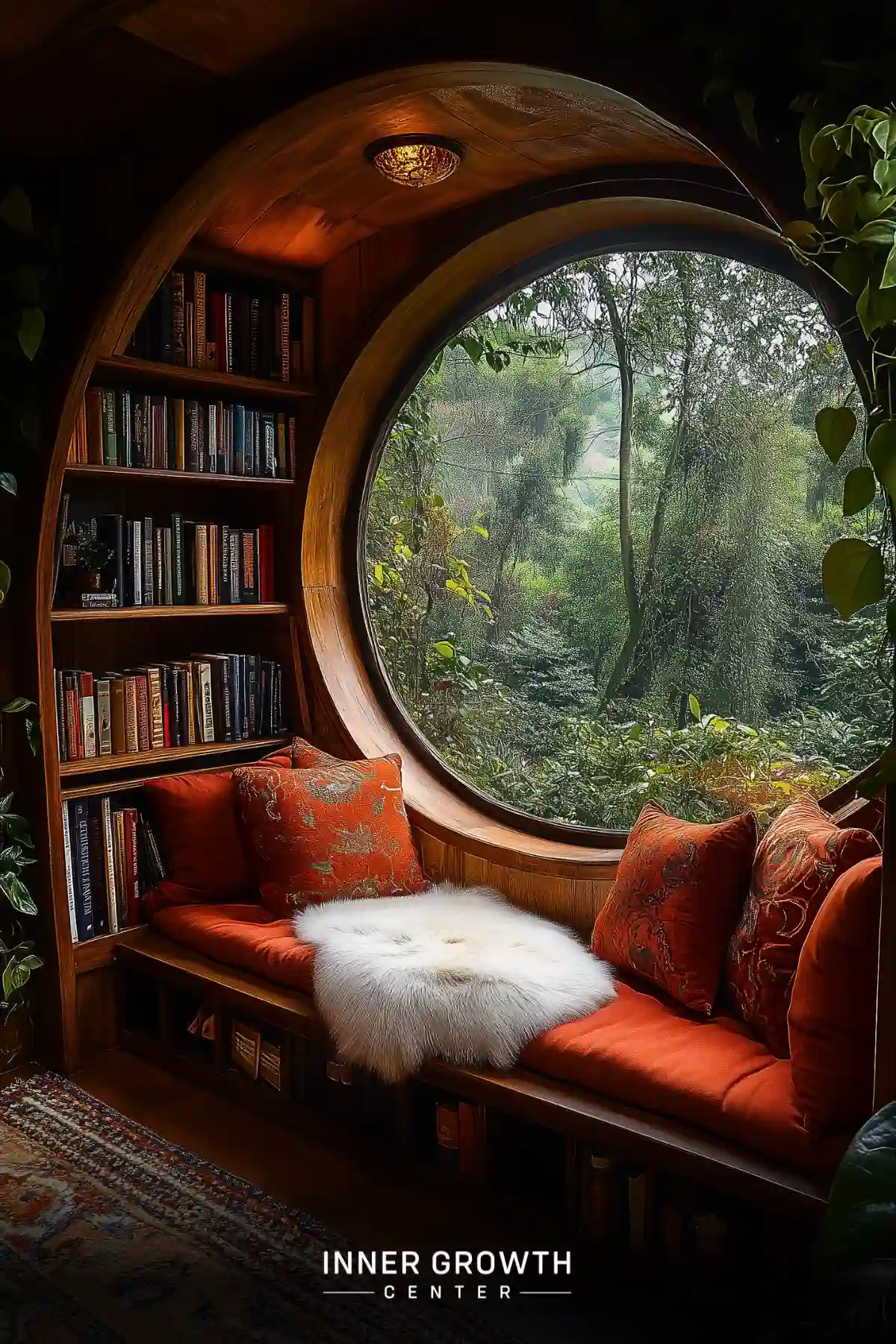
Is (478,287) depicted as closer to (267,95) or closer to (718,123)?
(267,95)

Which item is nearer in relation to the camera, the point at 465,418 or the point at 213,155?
the point at 213,155

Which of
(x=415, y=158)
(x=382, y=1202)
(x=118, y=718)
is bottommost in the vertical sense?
(x=382, y=1202)

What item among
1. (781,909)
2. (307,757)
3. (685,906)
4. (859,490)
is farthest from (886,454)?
(307,757)

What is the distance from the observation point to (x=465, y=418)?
11.1ft

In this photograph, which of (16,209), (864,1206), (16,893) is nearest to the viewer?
(864,1206)

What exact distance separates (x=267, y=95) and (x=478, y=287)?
1.04 m

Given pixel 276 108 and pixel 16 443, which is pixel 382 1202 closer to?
pixel 16 443

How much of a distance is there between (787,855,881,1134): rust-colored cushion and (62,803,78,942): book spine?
1.96m

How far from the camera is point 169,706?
3.31 meters

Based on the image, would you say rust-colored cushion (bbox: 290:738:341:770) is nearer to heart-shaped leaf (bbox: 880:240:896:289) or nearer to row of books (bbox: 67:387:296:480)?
row of books (bbox: 67:387:296:480)

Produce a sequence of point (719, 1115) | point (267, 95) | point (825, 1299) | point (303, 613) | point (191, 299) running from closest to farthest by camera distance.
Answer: point (825, 1299) → point (719, 1115) → point (267, 95) → point (191, 299) → point (303, 613)

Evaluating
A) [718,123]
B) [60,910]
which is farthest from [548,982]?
[718,123]

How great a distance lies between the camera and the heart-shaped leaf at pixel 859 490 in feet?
5.06

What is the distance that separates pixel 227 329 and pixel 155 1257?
2468 millimetres
